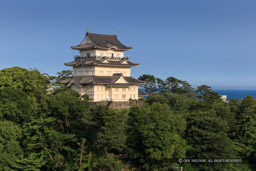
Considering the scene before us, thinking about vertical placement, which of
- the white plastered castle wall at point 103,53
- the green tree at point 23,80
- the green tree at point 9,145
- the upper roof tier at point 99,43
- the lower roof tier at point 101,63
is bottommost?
the green tree at point 9,145

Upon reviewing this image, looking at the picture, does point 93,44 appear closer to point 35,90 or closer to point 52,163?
point 35,90

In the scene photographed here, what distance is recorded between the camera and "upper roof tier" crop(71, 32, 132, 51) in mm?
42938

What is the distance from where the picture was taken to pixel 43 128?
936 inches

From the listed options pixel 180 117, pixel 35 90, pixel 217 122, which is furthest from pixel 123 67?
pixel 217 122

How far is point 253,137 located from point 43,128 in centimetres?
1679

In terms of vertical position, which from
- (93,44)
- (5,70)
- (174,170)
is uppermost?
(93,44)

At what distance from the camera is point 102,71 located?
42.4 metres

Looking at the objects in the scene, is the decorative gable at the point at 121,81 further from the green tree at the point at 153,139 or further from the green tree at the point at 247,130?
the green tree at the point at 153,139

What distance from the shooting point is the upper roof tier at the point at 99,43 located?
141 ft

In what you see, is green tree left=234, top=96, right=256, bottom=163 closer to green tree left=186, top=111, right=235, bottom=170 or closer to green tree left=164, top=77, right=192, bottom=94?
green tree left=186, top=111, right=235, bottom=170

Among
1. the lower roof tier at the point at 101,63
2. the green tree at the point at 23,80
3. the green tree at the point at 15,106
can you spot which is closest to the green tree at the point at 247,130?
the green tree at the point at 15,106

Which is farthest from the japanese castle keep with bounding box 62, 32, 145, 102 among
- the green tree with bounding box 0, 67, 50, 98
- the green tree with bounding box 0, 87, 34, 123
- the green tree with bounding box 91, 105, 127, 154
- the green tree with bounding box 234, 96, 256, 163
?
the green tree with bounding box 91, 105, 127, 154

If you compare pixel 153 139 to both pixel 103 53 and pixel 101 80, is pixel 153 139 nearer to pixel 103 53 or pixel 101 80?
pixel 101 80

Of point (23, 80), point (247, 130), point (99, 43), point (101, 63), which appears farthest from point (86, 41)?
point (247, 130)
